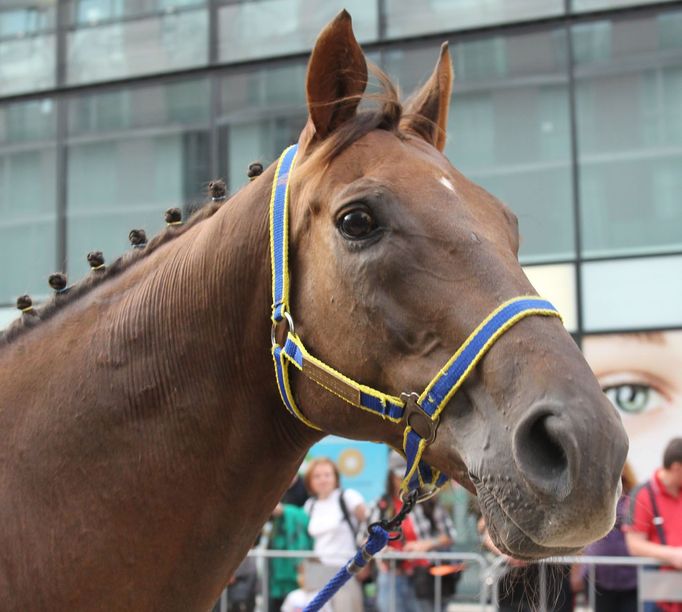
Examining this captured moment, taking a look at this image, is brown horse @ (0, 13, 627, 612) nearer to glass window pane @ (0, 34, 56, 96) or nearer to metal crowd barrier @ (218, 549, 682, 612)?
metal crowd barrier @ (218, 549, 682, 612)

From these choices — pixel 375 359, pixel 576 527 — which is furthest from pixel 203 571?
pixel 576 527

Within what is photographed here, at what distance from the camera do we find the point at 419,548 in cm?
743

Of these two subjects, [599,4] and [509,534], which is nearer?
[509,534]

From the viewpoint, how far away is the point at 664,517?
21.1ft

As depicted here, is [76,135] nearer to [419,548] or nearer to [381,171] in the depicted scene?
[419,548]

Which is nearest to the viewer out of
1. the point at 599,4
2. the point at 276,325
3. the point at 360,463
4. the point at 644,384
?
the point at 276,325

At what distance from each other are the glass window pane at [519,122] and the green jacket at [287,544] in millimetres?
5634

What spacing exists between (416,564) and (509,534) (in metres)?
5.45

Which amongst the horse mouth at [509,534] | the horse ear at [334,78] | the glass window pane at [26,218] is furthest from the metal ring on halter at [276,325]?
the glass window pane at [26,218]

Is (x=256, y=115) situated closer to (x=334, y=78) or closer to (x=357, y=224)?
(x=334, y=78)

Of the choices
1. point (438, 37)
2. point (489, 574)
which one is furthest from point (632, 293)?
point (489, 574)

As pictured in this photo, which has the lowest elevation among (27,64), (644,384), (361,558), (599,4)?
(361,558)

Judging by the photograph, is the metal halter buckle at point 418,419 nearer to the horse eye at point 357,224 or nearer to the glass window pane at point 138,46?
the horse eye at point 357,224

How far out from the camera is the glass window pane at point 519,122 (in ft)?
41.1
